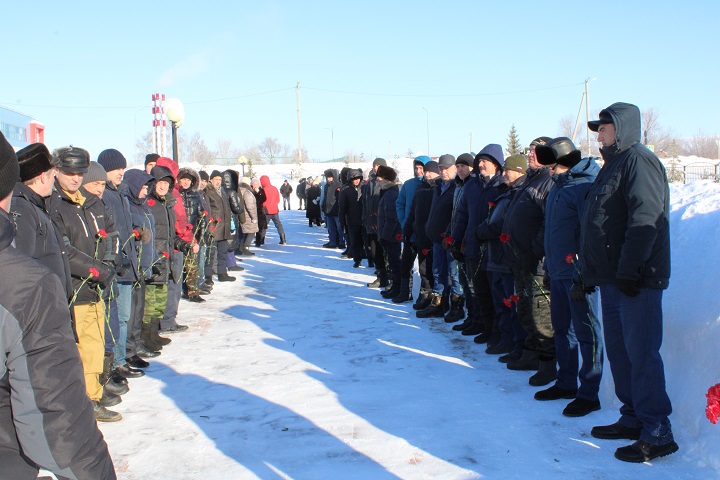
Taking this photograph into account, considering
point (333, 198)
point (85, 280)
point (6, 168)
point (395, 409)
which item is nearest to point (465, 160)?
point (395, 409)

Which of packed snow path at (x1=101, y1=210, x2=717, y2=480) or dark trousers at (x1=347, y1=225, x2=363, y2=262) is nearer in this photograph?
packed snow path at (x1=101, y1=210, x2=717, y2=480)

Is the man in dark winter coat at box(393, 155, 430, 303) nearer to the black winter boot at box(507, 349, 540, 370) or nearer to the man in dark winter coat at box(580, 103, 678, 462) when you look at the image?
the black winter boot at box(507, 349, 540, 370)

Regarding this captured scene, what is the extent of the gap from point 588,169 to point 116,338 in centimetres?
414

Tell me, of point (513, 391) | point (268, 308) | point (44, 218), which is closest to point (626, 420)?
point (513, 391)

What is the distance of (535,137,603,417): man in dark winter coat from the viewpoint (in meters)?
4.79

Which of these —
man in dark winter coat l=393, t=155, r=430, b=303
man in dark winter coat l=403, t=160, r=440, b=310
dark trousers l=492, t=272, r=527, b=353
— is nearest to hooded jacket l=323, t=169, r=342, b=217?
man in dark winter coat l=393, t=155, r=430, b=303

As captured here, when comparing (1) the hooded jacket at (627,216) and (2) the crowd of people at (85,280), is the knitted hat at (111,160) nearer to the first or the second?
(2) the crowd of people at (85,280)

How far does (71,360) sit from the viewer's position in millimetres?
1988

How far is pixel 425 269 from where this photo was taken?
29.8 ft

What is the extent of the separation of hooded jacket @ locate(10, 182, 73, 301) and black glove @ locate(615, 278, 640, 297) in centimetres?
317

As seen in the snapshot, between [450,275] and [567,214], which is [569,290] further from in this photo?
[450,275]

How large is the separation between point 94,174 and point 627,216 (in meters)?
3.99

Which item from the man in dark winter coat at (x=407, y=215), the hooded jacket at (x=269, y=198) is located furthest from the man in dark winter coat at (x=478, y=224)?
the hooded jacket at (x=269, y=198)

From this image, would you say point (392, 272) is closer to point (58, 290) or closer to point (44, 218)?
point (44, 218)
